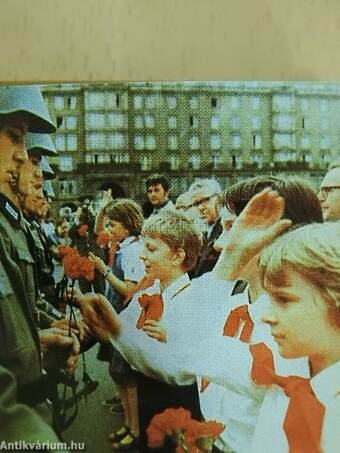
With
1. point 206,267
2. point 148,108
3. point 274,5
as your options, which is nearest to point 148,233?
Result: point 206,267

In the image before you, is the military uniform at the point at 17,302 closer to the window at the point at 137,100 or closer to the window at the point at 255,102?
the window at the point at 137,100

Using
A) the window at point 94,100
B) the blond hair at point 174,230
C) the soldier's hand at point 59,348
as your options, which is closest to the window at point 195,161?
the blond hair at point 174,230

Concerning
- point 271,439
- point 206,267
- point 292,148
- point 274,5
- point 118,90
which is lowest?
point 271,439

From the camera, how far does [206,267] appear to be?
1.29 meters

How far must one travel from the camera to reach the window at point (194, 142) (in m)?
1.31

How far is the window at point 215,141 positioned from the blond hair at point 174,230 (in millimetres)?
154

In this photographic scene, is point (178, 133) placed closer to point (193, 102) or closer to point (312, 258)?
point (193, 102)

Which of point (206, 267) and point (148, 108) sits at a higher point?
point (148, 108)

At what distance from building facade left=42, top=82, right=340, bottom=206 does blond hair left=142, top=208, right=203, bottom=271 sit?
5 centimetres

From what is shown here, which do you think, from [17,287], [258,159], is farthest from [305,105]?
[17,287]

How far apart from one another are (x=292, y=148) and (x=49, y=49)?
1.76 feet

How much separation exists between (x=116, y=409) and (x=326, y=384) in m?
0.41

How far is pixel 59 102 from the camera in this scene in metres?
1.30

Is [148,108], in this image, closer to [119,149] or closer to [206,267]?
[119,149]
